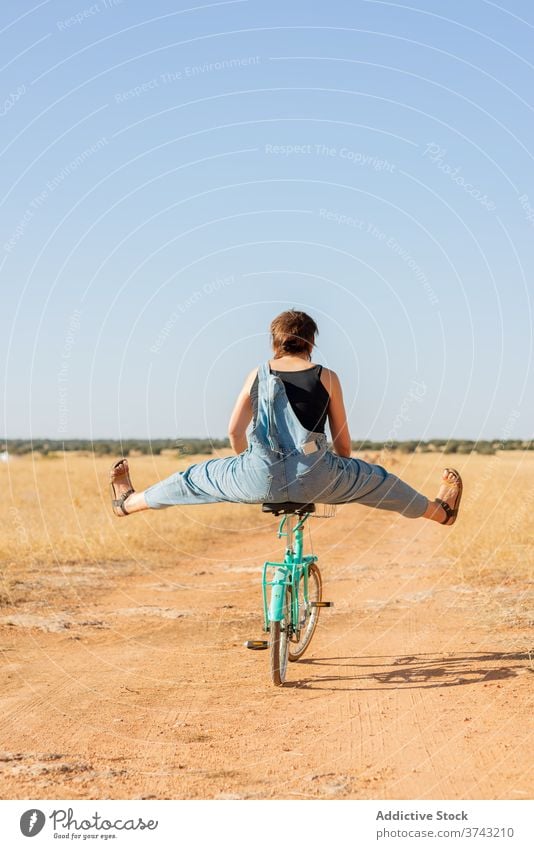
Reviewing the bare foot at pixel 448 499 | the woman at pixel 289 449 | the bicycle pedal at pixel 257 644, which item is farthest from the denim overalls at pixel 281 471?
the bicycle pedal at pixel 257 644

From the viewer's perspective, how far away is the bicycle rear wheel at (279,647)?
7.62m

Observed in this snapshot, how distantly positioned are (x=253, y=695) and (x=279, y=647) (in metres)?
0.40

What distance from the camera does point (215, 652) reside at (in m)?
9.03

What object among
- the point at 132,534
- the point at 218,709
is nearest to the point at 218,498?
the point at 218,709

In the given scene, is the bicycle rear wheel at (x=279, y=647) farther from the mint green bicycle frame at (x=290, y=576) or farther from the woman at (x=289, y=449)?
the woman at (x=289, y=449)

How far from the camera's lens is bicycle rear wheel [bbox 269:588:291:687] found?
25.0 feet

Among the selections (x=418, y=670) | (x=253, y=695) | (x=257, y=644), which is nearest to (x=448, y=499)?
(x=418, y=670)

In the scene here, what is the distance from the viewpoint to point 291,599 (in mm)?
8055

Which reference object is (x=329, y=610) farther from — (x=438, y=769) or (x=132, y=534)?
(x=132, y=534)

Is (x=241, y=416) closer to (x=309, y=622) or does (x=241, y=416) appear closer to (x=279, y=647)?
(x=279, y=647)

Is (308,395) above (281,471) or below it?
above

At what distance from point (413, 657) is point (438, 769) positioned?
3062 mm

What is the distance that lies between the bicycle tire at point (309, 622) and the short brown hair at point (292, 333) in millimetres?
2269

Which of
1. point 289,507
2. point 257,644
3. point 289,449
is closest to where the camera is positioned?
point 289,449
